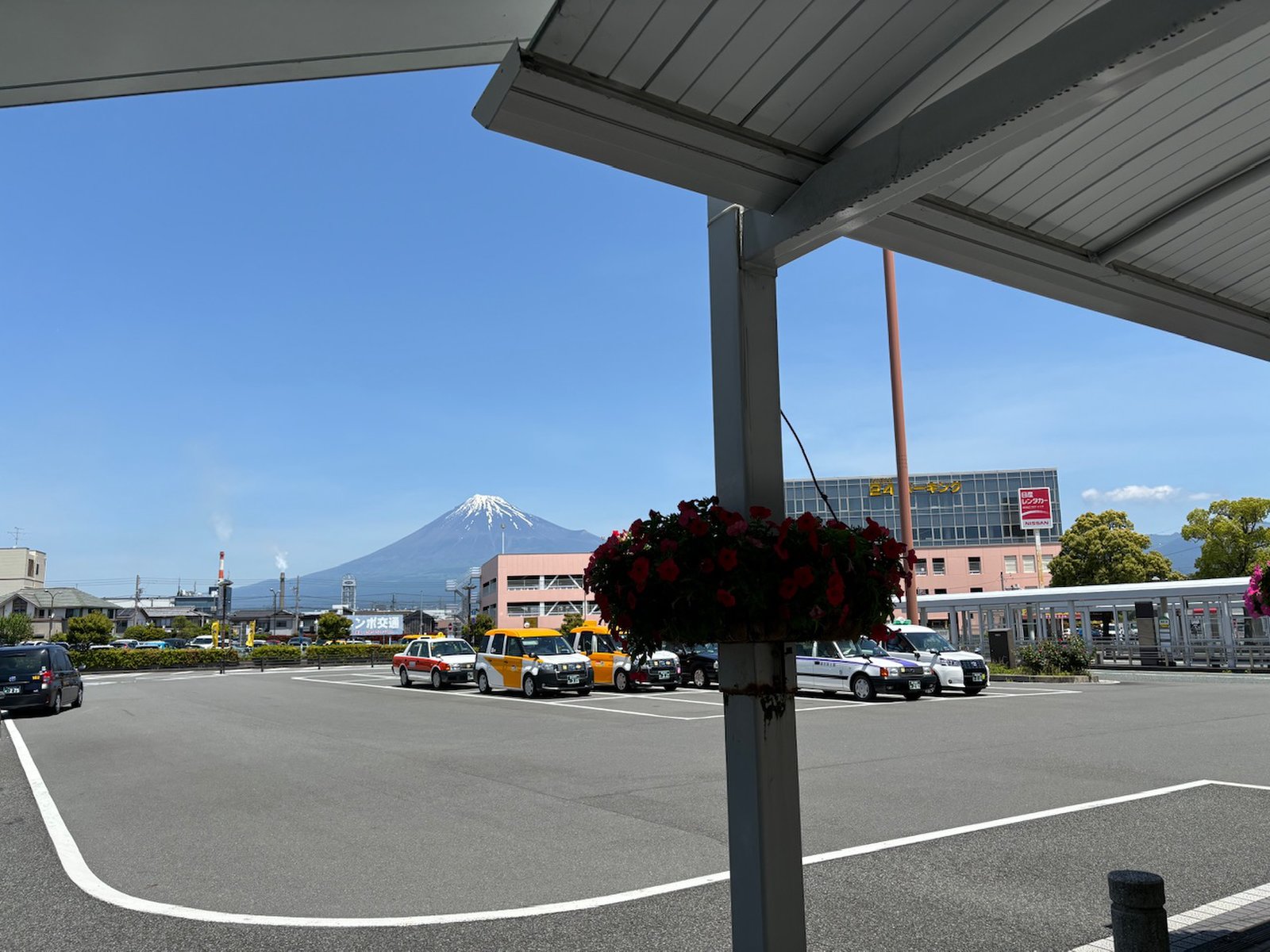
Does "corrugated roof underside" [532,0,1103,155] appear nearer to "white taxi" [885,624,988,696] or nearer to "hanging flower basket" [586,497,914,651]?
"hanging flower basket" [586,497,914,651]

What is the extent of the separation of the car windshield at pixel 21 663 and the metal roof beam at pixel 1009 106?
20492 mm

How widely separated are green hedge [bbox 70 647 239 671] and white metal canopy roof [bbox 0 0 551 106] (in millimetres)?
45699

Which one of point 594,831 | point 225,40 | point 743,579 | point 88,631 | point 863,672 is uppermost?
point 225,40

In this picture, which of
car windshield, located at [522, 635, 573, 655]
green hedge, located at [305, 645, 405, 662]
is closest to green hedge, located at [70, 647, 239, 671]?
green hedge, located at [305, 645, 405, 662]

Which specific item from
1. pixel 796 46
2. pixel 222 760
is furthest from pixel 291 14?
pixel 222 760

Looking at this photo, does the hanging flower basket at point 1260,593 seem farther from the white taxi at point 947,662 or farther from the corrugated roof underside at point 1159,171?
the white taxi at point 947,662

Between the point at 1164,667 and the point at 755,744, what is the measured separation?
33.9 metres

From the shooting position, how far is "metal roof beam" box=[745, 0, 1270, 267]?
2463 mm

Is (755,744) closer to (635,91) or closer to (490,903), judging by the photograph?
(635,91)

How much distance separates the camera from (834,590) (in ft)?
10.8

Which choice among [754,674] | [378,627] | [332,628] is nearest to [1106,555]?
[332,628]

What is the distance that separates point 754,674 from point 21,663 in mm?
20441

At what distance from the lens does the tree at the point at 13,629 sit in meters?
54.6

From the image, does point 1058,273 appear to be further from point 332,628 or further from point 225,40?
point 332,628
